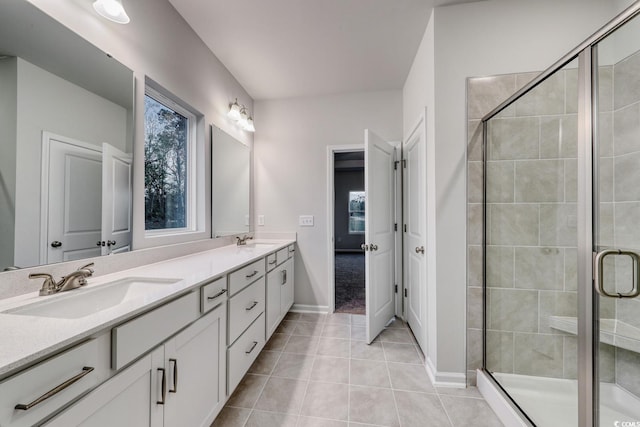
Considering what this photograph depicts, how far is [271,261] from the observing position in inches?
86.4

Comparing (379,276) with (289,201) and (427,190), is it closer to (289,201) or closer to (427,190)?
(427,190)

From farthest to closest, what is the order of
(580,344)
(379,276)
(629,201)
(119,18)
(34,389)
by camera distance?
(379,276) → (629,201) → (119,18) → (580,344) → (34,389)

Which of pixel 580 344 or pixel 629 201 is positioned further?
pixel 629 201

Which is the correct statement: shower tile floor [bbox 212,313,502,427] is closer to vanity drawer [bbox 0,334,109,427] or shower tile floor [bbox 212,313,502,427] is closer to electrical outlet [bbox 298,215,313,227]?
vanity drawer [bbox 0,334,109,427]

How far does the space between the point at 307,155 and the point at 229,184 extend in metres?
1.02

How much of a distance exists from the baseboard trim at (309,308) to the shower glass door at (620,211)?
225cm

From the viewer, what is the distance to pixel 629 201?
1.36 meters

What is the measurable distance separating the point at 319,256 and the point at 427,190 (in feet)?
5.02

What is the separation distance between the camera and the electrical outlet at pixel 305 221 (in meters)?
3.01

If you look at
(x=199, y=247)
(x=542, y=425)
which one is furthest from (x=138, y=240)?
(x=542, y=425)

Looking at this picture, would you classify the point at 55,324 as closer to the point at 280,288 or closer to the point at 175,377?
the point at 175,377

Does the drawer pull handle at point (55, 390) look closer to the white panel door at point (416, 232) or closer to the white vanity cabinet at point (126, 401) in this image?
the white vanity cabinet at point (126, 401)

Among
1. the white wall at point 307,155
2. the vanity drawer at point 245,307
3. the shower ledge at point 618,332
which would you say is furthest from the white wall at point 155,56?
the shower ledge at point 618,332

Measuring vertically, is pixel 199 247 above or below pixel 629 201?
below
